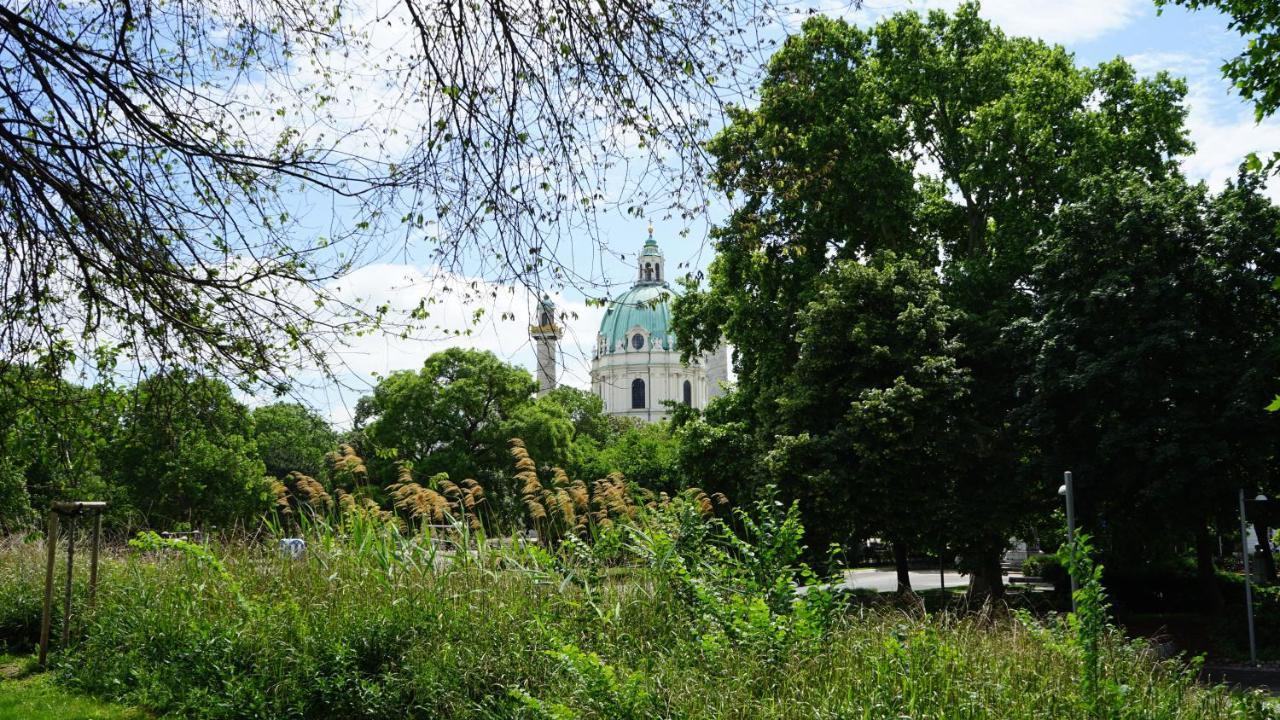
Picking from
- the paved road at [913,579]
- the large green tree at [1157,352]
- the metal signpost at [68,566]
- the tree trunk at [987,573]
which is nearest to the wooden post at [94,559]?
the metal signpost at [68,566]

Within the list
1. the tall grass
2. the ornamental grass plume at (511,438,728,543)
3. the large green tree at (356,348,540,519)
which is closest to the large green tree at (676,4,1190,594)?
the ornamental grass plume at (511,438,728,543)

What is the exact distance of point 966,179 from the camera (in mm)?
24234

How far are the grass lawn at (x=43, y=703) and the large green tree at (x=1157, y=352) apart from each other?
16.2m

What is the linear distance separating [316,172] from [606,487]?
12.9ft

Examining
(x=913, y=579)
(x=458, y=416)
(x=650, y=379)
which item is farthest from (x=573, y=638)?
(x=650, y=379)

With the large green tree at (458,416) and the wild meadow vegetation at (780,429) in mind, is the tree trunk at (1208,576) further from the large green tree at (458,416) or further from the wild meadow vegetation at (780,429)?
the large green tree at (458,416)

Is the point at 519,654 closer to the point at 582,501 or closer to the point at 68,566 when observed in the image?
the point at 582,501

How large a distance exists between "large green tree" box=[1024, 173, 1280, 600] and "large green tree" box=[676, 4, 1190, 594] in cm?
122

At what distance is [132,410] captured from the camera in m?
8.46

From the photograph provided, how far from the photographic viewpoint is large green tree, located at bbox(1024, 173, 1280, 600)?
18812 millimetres

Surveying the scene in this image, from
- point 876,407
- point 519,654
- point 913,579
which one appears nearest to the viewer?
point 519,654

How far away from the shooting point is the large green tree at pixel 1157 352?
1881cm

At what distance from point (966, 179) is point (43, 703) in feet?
67.2

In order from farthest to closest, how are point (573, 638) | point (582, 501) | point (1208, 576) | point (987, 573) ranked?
point (1208, 576) < point (987, 573) < point (582, 501) < point (573, 638)
